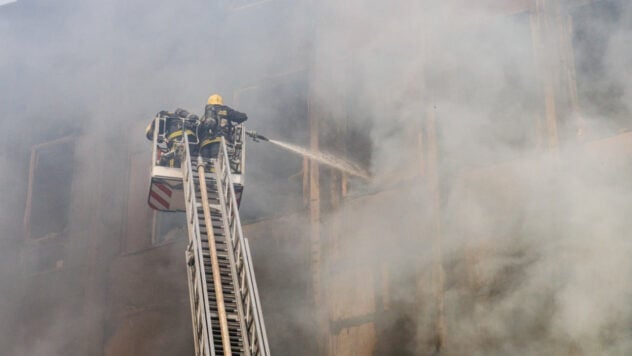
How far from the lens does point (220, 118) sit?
35.0 feet

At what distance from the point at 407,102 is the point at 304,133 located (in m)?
1.50

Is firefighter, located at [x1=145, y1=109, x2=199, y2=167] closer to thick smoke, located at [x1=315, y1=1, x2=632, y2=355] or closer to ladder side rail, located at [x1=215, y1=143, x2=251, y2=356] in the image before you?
ladder side rail, located at [x1=215, y1=143, x2=251, y2=356]

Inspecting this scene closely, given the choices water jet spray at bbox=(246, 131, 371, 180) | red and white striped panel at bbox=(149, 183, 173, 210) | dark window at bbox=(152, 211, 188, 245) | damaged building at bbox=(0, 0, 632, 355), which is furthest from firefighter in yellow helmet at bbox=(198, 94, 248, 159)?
dark window at bbox=(152, 211, 188, 245)

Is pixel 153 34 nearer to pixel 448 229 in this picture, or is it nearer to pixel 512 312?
pixel 448 229

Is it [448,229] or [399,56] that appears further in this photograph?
[399,56]

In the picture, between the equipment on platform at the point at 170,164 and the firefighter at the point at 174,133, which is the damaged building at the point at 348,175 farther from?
the firefighter at the point at 174,133

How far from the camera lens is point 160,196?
11.0 meters

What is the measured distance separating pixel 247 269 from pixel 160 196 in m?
2.30

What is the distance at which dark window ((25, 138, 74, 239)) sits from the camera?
46.3 ft

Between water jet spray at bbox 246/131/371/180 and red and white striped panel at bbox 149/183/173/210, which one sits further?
water jet spray at bbox 246/131/371/180

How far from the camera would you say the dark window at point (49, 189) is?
14.1 m

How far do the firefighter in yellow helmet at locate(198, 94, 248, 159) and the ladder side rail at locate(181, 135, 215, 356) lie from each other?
0.25m

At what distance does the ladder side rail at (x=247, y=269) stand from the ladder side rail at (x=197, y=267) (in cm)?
34

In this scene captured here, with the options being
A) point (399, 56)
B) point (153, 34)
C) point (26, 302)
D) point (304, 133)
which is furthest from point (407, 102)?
point (26, 302)
